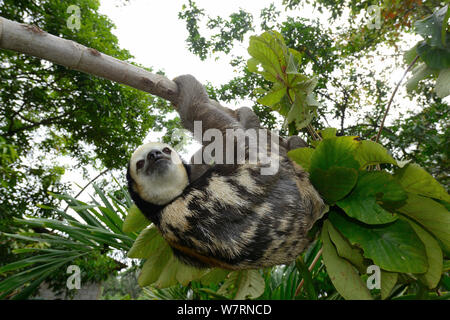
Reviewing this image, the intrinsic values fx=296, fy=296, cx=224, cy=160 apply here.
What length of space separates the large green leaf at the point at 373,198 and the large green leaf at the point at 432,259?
0.79 ft

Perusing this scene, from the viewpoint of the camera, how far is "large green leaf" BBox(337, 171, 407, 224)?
52.3 inches

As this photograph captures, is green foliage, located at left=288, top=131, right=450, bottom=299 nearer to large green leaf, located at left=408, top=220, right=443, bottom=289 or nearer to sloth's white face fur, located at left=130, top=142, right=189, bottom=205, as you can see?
large green leaf, located at left=408, top=220, right=443, bottom=289

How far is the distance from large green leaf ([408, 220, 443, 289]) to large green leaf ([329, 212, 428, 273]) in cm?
14

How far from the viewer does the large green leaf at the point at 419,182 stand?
A: 141 centimetres

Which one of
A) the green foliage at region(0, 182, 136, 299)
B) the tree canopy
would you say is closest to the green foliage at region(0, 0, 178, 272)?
the tree canopy

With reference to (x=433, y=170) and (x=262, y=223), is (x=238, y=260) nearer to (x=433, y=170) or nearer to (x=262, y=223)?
(x=262, y=223)

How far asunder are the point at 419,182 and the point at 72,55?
1898 mm

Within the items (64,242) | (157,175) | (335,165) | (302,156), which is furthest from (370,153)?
(64,242)

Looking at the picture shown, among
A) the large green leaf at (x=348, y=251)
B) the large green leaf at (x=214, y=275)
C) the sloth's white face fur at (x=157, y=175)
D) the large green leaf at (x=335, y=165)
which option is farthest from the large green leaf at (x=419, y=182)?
the sloth's white face fur at (x=157, y=175)

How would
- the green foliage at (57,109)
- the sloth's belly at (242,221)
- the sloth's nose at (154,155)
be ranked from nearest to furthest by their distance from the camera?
the sloth's belly at (242,221)
the sloth's nose at (154,155)
the green foliage at (57,109)

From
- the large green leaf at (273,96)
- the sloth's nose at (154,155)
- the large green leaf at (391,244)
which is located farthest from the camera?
the sloth's nose at (154,155)

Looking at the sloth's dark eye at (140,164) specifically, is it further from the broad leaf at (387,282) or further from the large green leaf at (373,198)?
the broad leaf at (387,282)

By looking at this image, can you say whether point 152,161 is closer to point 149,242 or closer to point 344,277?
point 149,242

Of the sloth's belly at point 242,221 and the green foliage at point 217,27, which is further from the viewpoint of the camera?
the green foliage at point 217,27
